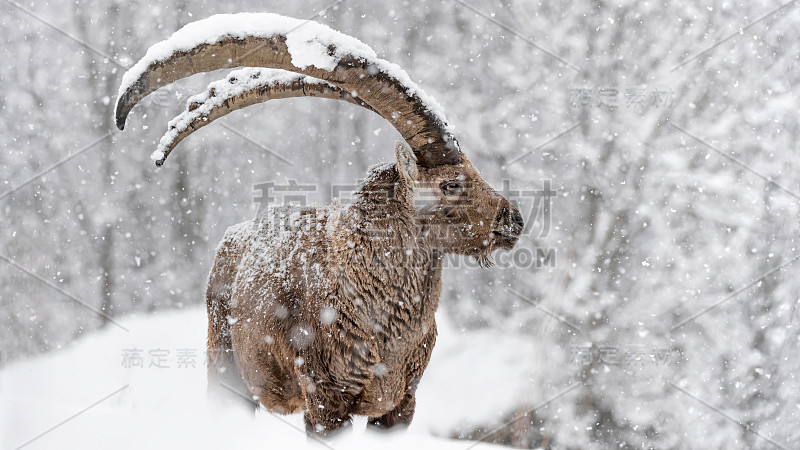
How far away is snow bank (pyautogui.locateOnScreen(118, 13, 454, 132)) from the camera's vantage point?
271 cm

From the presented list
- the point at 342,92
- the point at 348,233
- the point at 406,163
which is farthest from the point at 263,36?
the point at 348,233

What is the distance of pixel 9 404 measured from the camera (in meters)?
7.04

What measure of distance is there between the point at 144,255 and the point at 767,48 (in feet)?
37.7

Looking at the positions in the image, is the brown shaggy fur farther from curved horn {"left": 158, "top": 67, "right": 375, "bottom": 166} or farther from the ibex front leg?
curved horn {"left": 158, "top": 67, "right": 375, "bottom": 166}

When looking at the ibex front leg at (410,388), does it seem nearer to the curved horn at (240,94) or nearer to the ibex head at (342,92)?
the ibex head at (342,92)

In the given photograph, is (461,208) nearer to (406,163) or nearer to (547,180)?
(406,163)

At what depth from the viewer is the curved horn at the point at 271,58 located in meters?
2.71

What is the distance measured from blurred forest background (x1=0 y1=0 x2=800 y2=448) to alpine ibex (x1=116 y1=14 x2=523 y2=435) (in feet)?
16.4

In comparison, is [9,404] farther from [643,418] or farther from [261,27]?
[643,418]

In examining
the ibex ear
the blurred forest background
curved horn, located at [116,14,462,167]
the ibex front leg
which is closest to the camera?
curved horn, located at [116,14,462,167]

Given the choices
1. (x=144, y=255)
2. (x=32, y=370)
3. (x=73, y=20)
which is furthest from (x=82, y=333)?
(x=73, y=20)

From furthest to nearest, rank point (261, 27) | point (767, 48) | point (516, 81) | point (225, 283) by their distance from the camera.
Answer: point (516, 81), point (767, 48), point (225, 283), point (261, 27)

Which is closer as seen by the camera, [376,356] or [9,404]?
[376,356]

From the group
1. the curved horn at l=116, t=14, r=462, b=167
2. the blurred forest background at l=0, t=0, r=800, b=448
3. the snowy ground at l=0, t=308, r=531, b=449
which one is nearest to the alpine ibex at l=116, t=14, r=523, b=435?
the curved horn at l=116, t=14, r=462, b=167
